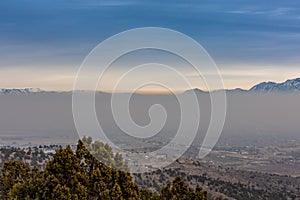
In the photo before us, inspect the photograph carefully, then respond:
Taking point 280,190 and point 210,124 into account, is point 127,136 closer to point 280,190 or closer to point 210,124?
point 210,124

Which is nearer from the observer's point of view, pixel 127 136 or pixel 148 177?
pixel 127 136

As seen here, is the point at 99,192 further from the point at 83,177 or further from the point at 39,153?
the point at 39,153

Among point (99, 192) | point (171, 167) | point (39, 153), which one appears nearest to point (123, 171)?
point (99, 192)

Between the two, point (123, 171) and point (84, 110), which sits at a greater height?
point (84, 110)

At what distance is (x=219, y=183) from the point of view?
73750mm

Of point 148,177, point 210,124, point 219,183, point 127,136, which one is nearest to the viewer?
point 210,124

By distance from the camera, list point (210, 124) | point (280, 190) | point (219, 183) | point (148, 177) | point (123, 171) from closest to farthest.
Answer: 1. point (210, 124)
2. point (123, 171)
3. point (148, 177)
4. point (219, 183)
5. point (280, 190)

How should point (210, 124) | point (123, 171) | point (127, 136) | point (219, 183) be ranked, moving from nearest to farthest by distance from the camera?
1. point (210, 124)
2. point (127, 136)
3. point (123, 171)
4. point (219, 183)

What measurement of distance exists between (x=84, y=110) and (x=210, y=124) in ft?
21.7

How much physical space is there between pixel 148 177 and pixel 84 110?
153 ft

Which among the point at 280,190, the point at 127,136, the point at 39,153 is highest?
the point at 127,136

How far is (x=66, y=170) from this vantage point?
27016 mm

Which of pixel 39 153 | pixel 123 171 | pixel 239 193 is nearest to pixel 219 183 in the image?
pixel 239 193

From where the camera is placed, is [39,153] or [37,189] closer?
[37,189]
